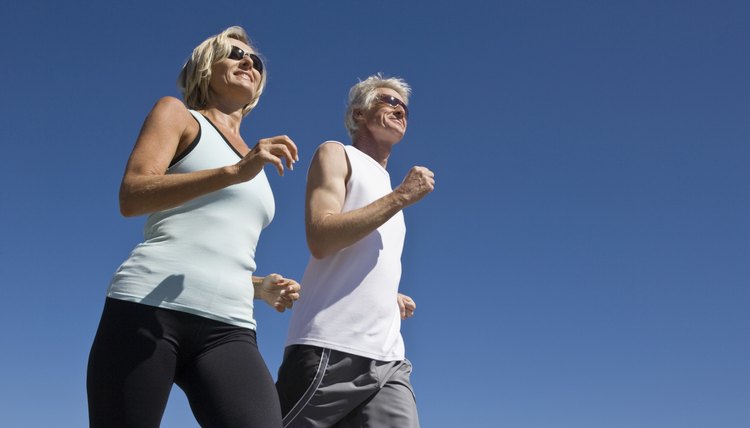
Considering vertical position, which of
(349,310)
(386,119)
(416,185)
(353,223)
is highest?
(386,119)

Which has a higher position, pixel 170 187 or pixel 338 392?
pixel 170 187

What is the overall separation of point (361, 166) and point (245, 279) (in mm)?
1665

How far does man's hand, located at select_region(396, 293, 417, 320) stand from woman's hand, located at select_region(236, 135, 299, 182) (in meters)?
2.10

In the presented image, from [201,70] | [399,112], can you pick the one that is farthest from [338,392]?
[399,112]

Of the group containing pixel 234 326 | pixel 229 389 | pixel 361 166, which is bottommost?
pixel 229 389

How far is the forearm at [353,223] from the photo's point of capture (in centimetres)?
478

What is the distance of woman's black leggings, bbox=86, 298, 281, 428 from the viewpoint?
3.56 meters

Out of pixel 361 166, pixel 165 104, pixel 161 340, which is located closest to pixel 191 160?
pixel 165 104

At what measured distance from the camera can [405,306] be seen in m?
5.69

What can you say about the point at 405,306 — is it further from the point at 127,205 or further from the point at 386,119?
the point at 127,205

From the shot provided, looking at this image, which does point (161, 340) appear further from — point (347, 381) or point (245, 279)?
point (347, 381)

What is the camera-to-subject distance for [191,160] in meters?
4.08

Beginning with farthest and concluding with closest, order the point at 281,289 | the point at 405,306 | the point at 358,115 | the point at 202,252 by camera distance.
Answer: the point at 358,115
the point at 405,306
the point at 281,289
the point at 202,252

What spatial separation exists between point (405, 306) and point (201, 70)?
2122 millimetres
